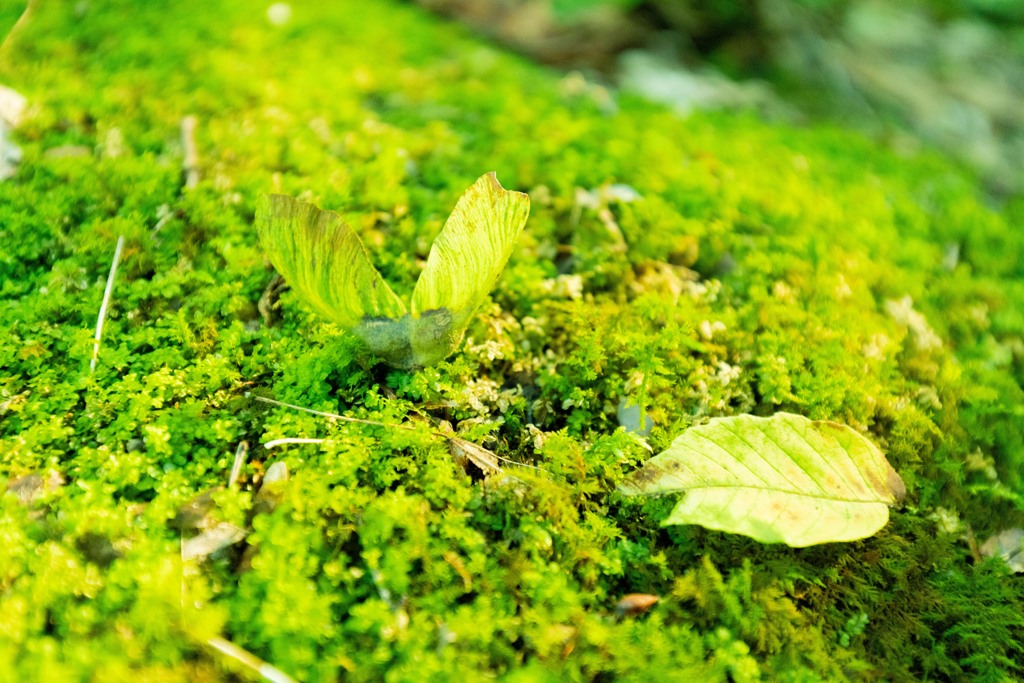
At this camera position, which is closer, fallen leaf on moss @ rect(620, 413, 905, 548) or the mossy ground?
the mossy ground

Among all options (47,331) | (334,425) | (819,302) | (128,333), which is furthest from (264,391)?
(819,302)

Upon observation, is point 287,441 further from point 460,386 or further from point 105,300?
point 105,300

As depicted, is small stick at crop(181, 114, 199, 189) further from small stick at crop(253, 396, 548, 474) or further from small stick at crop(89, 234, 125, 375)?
small stick at crop(253, 396, 548, 474)

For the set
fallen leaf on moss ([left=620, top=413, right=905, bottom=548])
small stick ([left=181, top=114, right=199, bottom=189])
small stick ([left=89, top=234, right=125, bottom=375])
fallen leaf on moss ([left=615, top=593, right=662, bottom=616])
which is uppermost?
small stick ([left=181, top=114, right=199, bottom=189])

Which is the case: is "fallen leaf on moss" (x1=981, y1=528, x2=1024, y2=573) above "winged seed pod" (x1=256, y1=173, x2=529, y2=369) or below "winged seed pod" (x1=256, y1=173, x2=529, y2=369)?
below

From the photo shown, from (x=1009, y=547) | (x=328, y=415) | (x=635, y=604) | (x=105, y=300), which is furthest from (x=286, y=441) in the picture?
(x=1009, y=547)

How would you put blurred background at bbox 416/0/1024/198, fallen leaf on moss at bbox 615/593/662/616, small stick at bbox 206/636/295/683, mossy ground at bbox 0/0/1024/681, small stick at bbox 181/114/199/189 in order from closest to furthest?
small stick at bbox 206/636/295/683
mossy ground at bbox 0/0/1024/681
fallen leaf on moss at bbox 615/593/662/616
small stick at bbox 181/114/199/189
blurred background at bbox 416/0/1024/198

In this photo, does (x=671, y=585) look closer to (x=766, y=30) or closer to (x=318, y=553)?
(x=318, y=553)

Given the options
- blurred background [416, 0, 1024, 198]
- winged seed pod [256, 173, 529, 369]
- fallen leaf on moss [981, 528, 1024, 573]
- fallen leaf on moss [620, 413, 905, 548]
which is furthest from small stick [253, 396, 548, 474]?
blurred background [416, 0, 1024, 198]
